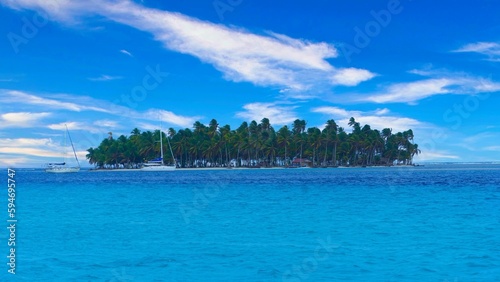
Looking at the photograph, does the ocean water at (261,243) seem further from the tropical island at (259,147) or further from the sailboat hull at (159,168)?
the tropical island at (259,147)

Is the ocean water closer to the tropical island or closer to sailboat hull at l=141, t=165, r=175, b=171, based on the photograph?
sailboat hull at l=141, t=165, r=175, b=171

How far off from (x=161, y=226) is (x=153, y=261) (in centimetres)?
898

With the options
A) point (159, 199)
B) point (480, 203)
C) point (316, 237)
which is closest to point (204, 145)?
point (159, 199)

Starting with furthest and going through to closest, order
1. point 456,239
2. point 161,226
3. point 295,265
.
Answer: point 161,226
point 456,239
point 295,265

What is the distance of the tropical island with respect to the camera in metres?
149

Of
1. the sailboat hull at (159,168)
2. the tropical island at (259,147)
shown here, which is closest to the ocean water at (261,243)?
the sailboat hull at (159,168)

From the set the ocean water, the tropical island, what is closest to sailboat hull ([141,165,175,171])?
the tropical island

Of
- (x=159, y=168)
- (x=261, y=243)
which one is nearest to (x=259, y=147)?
(x=159, y=168)

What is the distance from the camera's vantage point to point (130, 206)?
122 ft

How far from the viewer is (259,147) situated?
491 ft

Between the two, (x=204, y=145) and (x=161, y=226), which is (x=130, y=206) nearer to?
(x=161, y=226)

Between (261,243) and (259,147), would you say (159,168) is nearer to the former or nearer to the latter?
(259,147)

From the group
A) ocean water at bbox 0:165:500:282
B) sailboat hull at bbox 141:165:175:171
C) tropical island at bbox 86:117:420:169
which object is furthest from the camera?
tropical island at bbox 86:117:420:169

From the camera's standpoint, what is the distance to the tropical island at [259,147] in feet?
489
